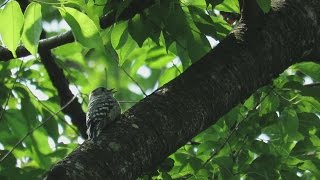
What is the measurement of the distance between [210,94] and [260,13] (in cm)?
46

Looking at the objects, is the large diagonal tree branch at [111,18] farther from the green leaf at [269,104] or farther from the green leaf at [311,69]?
the green leaf at [311,69]

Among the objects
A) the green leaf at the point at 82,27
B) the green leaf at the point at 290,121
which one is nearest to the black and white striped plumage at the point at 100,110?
the green leaf at the point at 82,27

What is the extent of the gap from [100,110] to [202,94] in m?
1.28

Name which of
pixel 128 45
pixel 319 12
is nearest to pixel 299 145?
pixel 319 12

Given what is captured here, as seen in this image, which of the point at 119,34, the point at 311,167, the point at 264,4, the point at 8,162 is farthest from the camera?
the point at 8,162

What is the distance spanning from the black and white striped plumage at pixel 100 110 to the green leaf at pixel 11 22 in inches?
32.5

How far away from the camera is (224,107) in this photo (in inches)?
90.4

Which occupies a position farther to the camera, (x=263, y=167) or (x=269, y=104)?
(x=269, y=104)

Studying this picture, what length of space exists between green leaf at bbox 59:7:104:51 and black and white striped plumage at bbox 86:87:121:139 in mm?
704

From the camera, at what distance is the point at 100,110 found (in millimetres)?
3367

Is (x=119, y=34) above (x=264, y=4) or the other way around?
above

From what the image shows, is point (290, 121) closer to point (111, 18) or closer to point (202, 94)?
point (202, 94)

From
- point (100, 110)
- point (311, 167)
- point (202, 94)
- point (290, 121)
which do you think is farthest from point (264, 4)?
point (100, 110)

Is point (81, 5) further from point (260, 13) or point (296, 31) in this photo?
point (296, 31)
